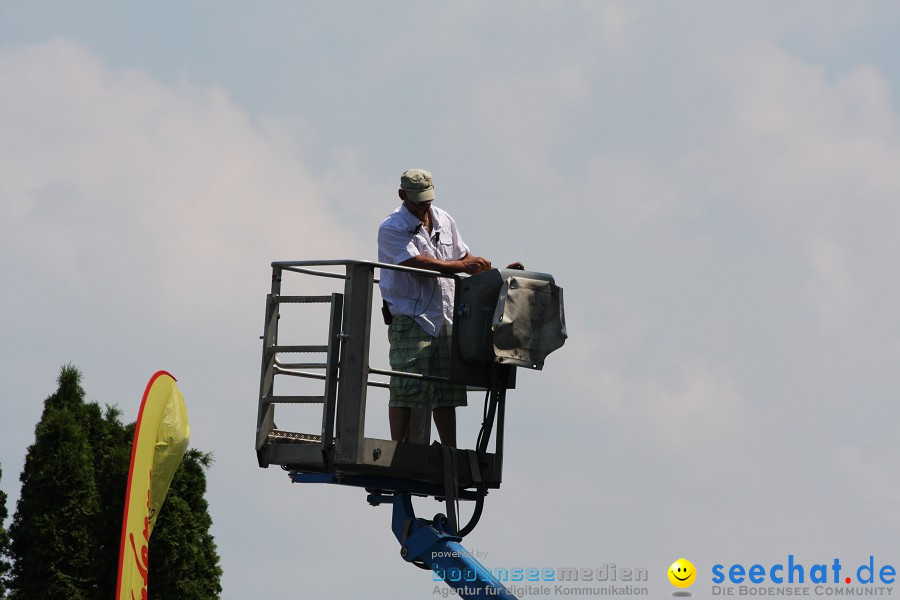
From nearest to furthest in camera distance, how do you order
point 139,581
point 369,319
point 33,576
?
point 369,319
point 139,581
point 33,576

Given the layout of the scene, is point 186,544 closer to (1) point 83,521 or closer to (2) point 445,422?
(1) point 83,521

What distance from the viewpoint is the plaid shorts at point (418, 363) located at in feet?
41.7

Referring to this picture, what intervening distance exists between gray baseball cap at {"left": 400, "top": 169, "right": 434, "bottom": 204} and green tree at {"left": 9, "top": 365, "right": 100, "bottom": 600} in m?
13.3

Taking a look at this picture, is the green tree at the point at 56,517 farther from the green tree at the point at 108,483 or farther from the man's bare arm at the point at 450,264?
the man's bare arm at the point at 450,264

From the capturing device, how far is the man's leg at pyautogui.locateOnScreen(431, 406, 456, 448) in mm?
12938

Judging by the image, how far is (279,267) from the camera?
1291cm

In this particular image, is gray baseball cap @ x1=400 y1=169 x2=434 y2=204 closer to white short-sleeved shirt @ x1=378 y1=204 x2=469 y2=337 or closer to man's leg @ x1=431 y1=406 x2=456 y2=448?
white short-sleeved shirt @ x1=378 y1=204 x2=469 y2=337

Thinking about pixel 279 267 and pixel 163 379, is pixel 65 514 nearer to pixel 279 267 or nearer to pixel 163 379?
pixel 163 379

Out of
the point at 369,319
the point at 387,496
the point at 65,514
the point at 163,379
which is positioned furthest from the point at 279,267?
the point at 65,514

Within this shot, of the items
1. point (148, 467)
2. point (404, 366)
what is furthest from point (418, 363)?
point (148, 467)

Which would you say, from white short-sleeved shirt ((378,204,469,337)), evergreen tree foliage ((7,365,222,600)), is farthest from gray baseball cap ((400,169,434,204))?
evergreen tree foliage ((7,365,222,600))

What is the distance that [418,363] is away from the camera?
41.7ft

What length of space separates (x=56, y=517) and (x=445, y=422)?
42.5 ft

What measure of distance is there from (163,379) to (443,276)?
20.8ft
